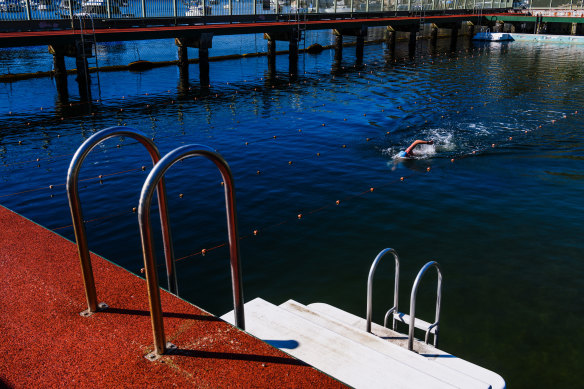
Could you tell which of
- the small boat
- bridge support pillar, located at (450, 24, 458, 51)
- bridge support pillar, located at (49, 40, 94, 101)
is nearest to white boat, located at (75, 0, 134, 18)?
the small boat

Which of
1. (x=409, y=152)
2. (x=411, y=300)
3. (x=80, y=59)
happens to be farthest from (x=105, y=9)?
(x=411, y=300)

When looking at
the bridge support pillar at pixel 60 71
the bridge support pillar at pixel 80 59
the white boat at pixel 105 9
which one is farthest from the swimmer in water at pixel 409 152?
the white boat at pixel 105 9

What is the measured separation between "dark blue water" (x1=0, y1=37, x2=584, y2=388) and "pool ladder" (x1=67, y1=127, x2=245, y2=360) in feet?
13.4

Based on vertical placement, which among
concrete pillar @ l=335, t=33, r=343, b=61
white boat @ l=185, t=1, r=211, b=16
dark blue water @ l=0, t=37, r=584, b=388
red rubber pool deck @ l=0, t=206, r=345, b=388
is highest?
white boat @ l=185, t=1, r=211, b=16

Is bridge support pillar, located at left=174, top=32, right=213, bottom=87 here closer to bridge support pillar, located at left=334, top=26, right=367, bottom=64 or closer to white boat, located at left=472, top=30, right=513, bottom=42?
bridge support pillar, located at left=334, top=26, right=367, bottom=64

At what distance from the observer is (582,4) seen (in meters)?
58.8

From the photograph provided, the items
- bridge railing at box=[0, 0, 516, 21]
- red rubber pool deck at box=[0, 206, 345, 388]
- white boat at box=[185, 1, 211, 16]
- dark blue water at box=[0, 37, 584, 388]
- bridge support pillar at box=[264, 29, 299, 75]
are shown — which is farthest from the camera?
white boat at box=[185, 1, 211, 16]

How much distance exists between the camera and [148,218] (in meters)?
3.07

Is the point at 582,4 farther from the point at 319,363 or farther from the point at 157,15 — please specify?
the point at 319,363

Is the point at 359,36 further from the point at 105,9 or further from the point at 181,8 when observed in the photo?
the point at 105,9

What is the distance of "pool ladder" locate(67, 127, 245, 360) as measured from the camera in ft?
10.1

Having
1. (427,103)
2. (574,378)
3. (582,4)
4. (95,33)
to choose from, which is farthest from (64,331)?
(582,4)

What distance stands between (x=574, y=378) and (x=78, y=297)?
5936 mm

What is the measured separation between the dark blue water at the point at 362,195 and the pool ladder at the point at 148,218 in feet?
13.4
